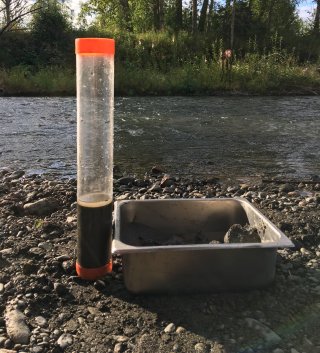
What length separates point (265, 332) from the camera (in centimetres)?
195

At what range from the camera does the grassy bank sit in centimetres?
1330

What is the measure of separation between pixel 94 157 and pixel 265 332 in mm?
1138

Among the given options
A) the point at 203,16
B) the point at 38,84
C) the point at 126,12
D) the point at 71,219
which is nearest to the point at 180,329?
the point at 71,219

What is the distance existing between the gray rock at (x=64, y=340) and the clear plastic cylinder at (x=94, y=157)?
43cm

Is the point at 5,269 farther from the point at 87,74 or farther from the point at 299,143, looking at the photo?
the point at 299,143

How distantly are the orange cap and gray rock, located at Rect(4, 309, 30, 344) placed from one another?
123 centimetres

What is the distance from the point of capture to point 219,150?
6.23 m

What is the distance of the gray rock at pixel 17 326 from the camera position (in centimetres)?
191


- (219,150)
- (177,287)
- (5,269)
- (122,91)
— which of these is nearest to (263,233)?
(177,287)

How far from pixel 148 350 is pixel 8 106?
9490 mm

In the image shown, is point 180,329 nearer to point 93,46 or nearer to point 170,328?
point 170,328

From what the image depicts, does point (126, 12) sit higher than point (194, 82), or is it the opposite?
point (126, 12)

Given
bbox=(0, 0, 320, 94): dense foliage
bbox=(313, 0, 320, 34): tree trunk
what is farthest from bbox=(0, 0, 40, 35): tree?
bbox=(313, 0, 320, 34): tree trunk

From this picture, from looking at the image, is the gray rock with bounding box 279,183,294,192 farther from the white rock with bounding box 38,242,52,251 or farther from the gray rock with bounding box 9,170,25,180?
the gray rock with bounding box 9,170,25,180
